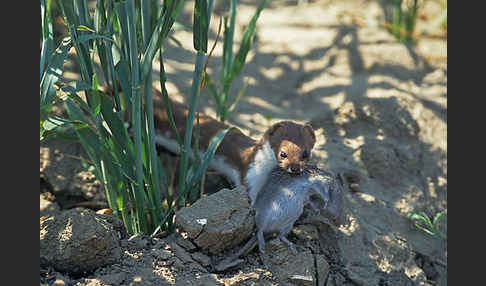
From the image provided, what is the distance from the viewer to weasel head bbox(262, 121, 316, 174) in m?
3.45

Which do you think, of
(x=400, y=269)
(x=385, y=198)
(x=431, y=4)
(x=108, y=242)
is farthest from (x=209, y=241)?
(x=431, y=4)

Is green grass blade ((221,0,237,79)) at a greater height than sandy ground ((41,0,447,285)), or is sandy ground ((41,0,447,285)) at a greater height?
green grass blade ((221,0,237,79))

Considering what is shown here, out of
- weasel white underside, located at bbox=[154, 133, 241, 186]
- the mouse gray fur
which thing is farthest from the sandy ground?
weasel white underside, located at bbox=[154, 133, 241, 186]

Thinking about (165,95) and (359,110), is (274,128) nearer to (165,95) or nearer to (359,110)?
(165,95)

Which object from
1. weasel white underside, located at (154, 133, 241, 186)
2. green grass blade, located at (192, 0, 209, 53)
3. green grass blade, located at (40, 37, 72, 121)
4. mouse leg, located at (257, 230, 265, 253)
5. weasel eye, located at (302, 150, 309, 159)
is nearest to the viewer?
green grass blade, located at (40, 37, 72, 121)

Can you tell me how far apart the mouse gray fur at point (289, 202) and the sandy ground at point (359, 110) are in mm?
315

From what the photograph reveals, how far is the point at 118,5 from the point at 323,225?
1758 mm

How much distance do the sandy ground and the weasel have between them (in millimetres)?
362

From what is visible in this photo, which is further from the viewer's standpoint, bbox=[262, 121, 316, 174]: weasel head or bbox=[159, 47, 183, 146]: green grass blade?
bbox=[262, 121, 316, 174]: weasel head

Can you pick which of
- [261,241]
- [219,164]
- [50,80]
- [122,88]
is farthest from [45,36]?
[219,164]

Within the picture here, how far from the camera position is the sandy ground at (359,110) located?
354 cm

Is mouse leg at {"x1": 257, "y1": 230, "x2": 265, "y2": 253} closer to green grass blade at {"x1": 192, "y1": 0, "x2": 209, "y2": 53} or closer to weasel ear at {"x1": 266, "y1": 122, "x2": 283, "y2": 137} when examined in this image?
weasel ear at {"x1": 266, "y1": 122, "x2": 283, "y2": 137}

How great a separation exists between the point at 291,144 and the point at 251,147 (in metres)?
0.51

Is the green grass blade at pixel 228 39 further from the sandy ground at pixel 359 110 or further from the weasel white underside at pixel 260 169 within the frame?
the weasel white underside at pixel 260 169
